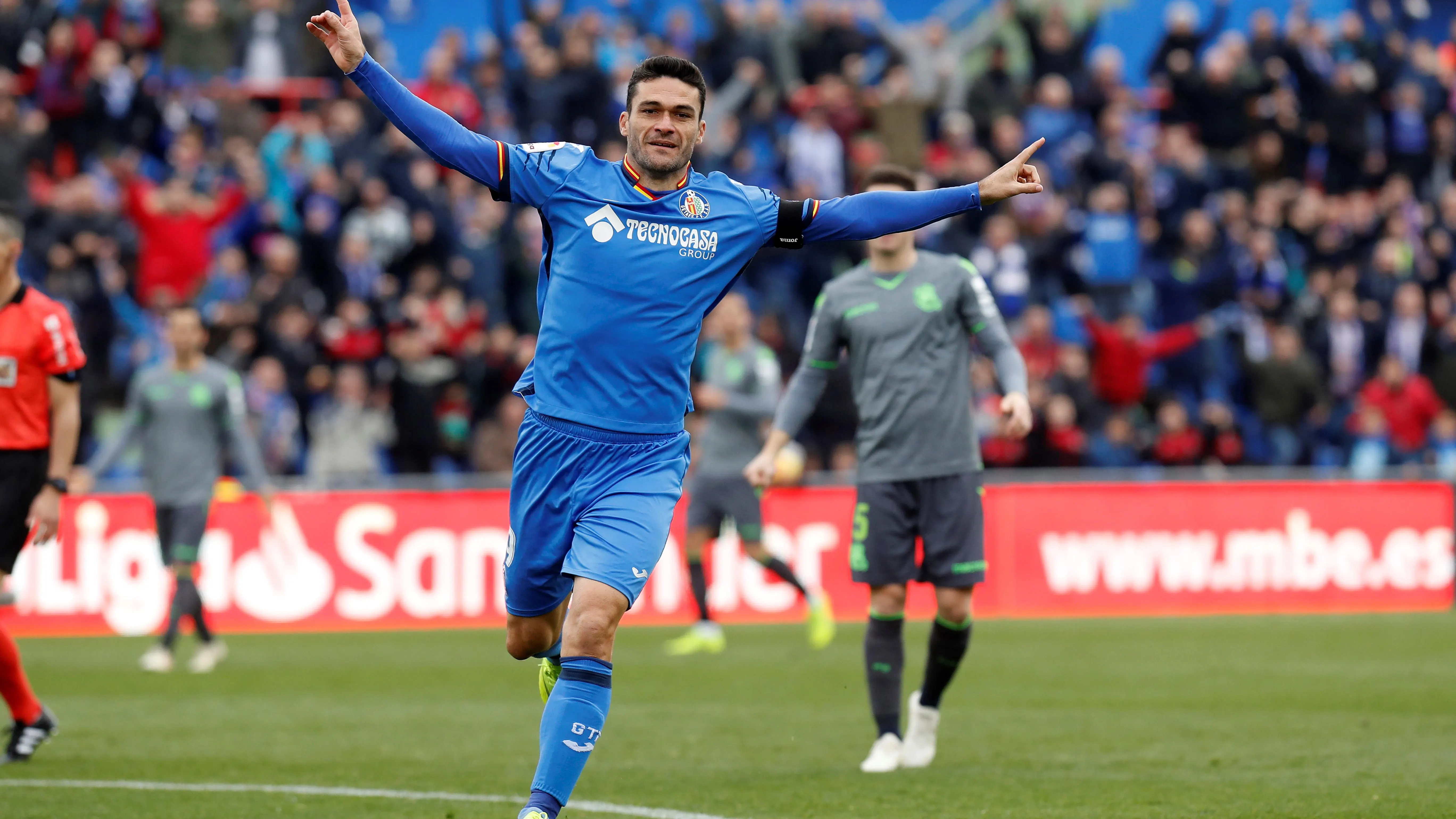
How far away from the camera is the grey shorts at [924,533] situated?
8211mm

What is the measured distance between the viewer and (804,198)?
1593cm

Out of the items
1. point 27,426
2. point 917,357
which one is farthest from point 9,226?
point 917,357

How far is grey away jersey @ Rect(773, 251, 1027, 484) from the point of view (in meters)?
8.31

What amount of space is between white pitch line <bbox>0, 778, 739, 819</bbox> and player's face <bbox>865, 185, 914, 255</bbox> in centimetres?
286

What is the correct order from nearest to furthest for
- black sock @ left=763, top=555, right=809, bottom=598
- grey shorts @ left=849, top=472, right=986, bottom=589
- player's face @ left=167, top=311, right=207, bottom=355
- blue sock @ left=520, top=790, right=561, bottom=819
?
blue sock @ left=520, top=790, right=561, bottom=819, grey shorts @ left=849, top=472, right=986, bottom=589, player's face @ left=167, top=311, right=207, bottom=355, black sock @ left=763, top=555, right=809, bottom=598

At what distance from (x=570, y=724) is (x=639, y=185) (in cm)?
182

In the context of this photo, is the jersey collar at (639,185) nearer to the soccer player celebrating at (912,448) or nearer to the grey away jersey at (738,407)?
the soccer player celebrating at (912,448)

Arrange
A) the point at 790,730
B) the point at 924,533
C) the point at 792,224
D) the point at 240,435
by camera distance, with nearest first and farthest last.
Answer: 1. the point at 792,224
2. the point at 924,533
3. the point at 790,730
4. the point at 240,435

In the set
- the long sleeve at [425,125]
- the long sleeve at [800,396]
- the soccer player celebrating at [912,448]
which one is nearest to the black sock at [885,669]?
the soccer player celebrating at [912,448]

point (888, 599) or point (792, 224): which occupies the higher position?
point (792, 224)

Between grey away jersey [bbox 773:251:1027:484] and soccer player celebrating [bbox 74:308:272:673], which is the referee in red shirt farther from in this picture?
soccer player celebrating [bbox 74:308:272:673]

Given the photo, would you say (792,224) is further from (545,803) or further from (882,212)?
(545,803)

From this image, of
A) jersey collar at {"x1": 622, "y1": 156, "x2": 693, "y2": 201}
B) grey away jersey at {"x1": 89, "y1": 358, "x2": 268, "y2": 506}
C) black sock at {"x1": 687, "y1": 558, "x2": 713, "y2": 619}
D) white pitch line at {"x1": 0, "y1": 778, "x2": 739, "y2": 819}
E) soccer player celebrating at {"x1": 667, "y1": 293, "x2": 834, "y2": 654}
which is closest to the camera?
jersey collar at {"x1": 622, "y1": 156, "x2": 693, "y2": 201}

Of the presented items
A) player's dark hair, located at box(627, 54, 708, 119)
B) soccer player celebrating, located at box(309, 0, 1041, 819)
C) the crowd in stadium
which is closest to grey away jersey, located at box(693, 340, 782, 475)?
the crowd in stadium
